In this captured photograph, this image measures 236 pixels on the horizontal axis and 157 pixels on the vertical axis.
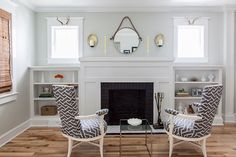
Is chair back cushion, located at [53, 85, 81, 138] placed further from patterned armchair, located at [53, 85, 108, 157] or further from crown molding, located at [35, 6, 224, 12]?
crown molding, located at [35, 6, 224, 12]

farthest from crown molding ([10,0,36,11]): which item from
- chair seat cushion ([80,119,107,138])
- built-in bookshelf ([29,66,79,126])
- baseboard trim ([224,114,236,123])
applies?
baseboard trim ([224,114,236,123])

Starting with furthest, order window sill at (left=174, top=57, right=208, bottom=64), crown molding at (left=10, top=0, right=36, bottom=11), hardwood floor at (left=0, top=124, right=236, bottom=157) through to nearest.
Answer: window sill at (left=174, top=57, right=208, bottom=64)
crown molding at (left=10, top=0, right=36, bottom=11)
hardwood floor at (left=0, top=124, right=236, bottom=157)

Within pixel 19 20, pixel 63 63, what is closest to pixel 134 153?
pixel 63 63

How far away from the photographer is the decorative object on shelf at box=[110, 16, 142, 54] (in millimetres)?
5770

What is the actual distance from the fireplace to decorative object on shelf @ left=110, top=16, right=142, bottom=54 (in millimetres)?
891

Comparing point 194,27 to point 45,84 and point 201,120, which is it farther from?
point 45,84

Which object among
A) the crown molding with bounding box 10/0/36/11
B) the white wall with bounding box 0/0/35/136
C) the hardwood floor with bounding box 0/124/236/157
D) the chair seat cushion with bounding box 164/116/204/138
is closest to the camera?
the chair seat cushion with bounding box 164/116/204/138

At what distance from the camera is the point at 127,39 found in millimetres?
5773

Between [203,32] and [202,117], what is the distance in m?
2.94

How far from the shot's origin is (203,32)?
583 cm

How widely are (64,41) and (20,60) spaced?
1.21 meters

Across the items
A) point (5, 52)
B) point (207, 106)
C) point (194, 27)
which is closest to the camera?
point (207, 106)

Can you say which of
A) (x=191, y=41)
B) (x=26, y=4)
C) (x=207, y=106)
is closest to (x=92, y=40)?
(x=26, y=4)

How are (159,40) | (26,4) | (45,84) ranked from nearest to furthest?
1. (26,4)
2. (45,84)
3. (159,40)
